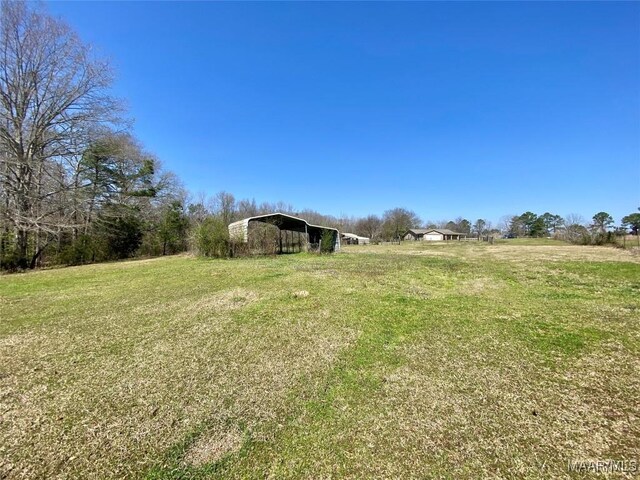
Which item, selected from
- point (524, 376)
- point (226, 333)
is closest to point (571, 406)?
point (524, 376)

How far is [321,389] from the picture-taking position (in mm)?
2670

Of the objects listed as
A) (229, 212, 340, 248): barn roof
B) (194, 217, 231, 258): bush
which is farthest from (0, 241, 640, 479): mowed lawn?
(229, 212, 340, 248): barn roof

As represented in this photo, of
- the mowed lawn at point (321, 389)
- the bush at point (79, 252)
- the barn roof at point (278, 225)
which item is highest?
the barn roof at point (278, 225)

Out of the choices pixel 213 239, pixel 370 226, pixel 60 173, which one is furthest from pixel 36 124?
pixel 370 226

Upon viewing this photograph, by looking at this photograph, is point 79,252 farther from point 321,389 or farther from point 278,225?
point 321,389

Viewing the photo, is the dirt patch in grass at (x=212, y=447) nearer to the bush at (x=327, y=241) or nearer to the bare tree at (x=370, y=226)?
the bush at (x=327, y=241)

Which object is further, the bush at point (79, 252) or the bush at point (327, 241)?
the bush at point (327, 241)

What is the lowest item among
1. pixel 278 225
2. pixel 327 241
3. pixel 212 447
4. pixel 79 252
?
pixel 212 447

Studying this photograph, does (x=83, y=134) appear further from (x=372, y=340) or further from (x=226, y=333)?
(x=372, y=340)

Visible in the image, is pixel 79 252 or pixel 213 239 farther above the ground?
pixel 213 239

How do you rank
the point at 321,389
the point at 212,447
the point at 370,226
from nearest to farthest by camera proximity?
the point at 212,447, the point at 321,389, the point at 370,226

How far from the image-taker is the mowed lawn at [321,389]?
185 centimetres

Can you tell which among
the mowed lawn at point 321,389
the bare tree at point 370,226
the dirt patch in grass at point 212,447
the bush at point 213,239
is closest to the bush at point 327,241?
the bush at point 213,239

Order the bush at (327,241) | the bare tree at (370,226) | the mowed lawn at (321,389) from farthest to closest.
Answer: the bare tree at (370,226)
the bush at (327,241)
the mowed lawn at (321,389)
